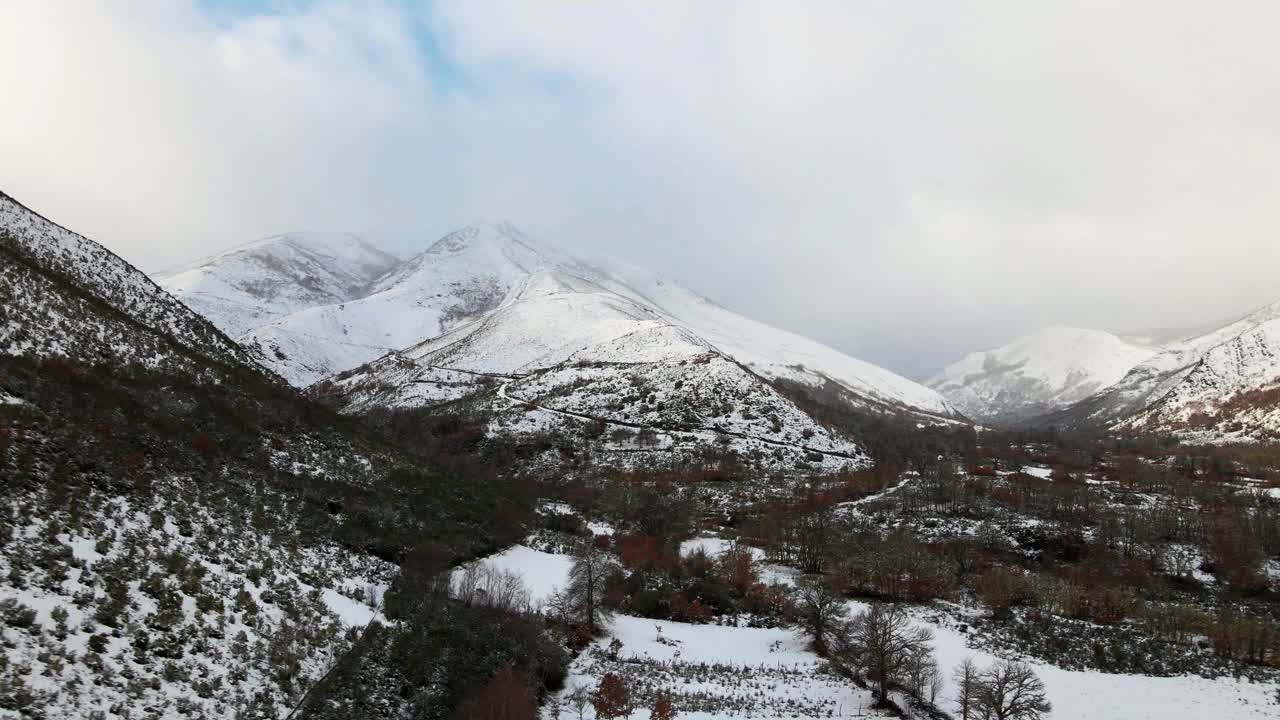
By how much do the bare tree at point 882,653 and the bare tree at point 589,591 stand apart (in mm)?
12688

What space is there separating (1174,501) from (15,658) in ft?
288

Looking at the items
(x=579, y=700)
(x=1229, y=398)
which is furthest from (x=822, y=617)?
(x=1229, y=398)

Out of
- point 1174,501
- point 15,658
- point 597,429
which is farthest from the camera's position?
point 597,429

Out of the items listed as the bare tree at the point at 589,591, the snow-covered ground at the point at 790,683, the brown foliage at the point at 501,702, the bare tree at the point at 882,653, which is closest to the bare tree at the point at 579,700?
Answer: the snow-covered ground at the point at 790,683

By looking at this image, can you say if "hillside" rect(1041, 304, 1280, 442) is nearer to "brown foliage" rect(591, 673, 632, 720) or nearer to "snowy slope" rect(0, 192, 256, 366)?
"brown foliage" rect(591, 673, 632, 720)

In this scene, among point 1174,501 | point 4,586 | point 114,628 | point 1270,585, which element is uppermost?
point 1174,501

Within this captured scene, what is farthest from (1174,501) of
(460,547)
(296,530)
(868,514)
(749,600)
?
(296,530)

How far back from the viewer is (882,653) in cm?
2545

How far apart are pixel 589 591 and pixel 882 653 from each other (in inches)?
575

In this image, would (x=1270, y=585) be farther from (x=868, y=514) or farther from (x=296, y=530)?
(x=296, y=530)

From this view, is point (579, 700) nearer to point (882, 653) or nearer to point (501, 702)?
point (501, 702)

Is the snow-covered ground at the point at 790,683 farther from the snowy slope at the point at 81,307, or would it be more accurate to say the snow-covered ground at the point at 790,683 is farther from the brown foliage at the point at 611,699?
the snowy slope at the point at 81,307

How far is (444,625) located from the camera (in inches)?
969

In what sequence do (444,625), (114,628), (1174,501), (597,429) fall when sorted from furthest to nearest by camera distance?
(597,429), (1174,501), (444,625), (114,628)
